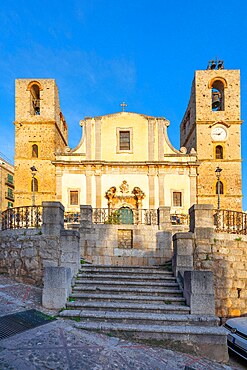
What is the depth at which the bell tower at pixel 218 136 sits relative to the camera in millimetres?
24781

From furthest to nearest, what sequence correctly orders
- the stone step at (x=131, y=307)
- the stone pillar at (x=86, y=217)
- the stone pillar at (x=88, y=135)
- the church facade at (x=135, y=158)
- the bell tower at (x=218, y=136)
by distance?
the bell tower at (x=218, y=136), the stone pillar at (x=88, y=135), the church facade at (x=135, y=158), the stone pillar at (x=86, y=217), the stone step at (x=131, y=307)

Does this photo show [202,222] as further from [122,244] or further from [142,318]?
[122,244]

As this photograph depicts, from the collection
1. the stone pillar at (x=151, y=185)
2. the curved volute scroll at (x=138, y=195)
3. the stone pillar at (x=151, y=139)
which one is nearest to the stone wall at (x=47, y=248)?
the curved volute scroll at (x=138, y=195)

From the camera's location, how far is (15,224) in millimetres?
9781

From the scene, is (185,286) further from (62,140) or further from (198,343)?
(62,140)

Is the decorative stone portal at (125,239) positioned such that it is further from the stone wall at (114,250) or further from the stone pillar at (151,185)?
the stone pillar at (151,185)

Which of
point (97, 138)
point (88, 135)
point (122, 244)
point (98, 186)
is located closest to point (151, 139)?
point (97, 138)

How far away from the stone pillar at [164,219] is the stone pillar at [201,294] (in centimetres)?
513

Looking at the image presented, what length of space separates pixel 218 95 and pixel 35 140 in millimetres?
19589

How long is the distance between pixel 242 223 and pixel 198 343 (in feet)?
17.8

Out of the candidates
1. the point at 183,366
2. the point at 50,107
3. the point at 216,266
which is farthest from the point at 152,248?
the point at 50,107

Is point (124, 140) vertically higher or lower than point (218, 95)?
lower

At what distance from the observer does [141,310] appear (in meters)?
6.40

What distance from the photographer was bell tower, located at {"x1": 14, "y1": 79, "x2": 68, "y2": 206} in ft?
84.8
